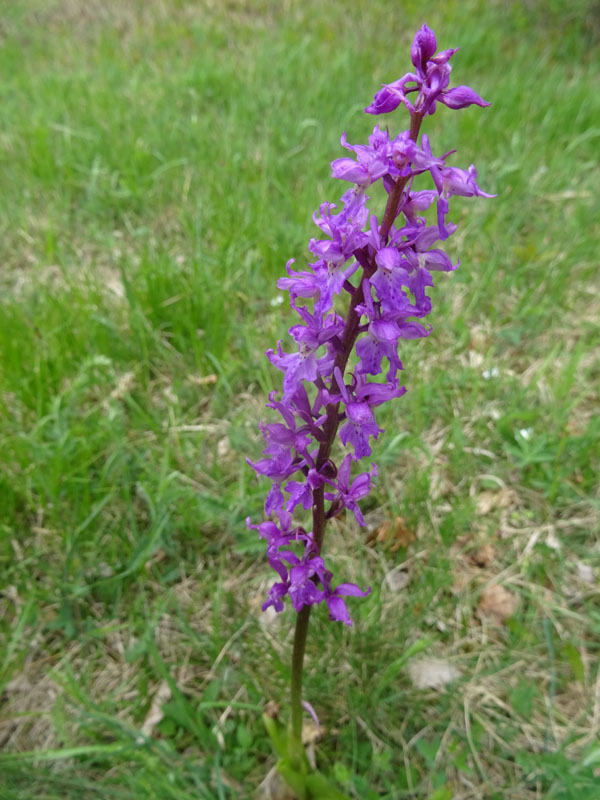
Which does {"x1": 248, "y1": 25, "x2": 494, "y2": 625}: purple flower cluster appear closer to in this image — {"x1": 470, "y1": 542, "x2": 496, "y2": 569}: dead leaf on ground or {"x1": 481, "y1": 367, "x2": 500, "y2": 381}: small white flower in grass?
{"x1": 470, "y1": 542, "x2": 496, "y2": 569}: dead leaf on ground

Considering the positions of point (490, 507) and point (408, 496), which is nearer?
point (408, 496)

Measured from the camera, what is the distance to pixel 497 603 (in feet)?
8.17

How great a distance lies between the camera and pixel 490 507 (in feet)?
9.06

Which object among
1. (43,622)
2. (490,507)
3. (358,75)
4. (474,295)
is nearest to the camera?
(43,622)

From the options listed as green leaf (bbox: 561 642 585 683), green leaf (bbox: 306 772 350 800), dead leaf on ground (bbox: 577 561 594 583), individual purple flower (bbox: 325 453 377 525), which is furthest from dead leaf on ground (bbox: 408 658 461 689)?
individual purple flower (bbox: 325 453 377 525)

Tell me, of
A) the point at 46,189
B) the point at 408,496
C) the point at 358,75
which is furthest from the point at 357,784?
the point at 358,75

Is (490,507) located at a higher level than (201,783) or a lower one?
higher

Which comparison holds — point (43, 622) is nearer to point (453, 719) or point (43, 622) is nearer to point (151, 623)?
point (151, 623)

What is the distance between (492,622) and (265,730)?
3.19 ft

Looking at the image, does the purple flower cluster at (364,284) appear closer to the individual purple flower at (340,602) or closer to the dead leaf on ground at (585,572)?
the individual purple flower at (340,602)

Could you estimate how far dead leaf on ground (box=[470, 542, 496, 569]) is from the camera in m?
2.61

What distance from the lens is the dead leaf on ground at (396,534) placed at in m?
2.52

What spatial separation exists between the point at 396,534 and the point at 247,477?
2.26 ft

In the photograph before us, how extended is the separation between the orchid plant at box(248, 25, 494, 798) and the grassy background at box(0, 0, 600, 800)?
2.71 feet
